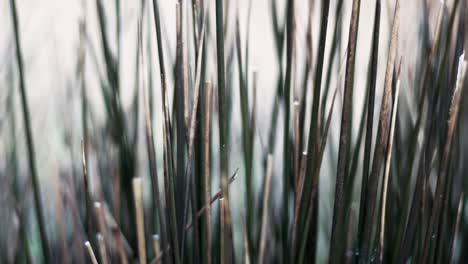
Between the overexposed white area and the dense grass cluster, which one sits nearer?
the dense grass cluster

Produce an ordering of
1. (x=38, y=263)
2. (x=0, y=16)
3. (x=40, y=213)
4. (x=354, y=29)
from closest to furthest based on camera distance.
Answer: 1. (x=354, y=29)
2. (x=40, y=213)
3. (x=38, y=263)
4. (x=0, y=16)

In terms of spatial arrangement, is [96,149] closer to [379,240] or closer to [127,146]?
[127,146]

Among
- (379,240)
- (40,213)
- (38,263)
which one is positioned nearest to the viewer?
(379,240)

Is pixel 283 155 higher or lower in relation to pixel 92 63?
lower

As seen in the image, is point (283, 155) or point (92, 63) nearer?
point (283, 155)

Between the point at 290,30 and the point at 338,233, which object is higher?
the point at 290,30

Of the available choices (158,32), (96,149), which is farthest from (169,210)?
(96,149)

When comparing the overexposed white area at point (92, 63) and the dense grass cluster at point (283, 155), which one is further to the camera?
the overexposed white area at point (92, 63)

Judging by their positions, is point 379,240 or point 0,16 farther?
point 0,16

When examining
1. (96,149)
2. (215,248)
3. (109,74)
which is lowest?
(215,248)

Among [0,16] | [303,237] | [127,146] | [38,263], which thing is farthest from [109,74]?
[0,16]
